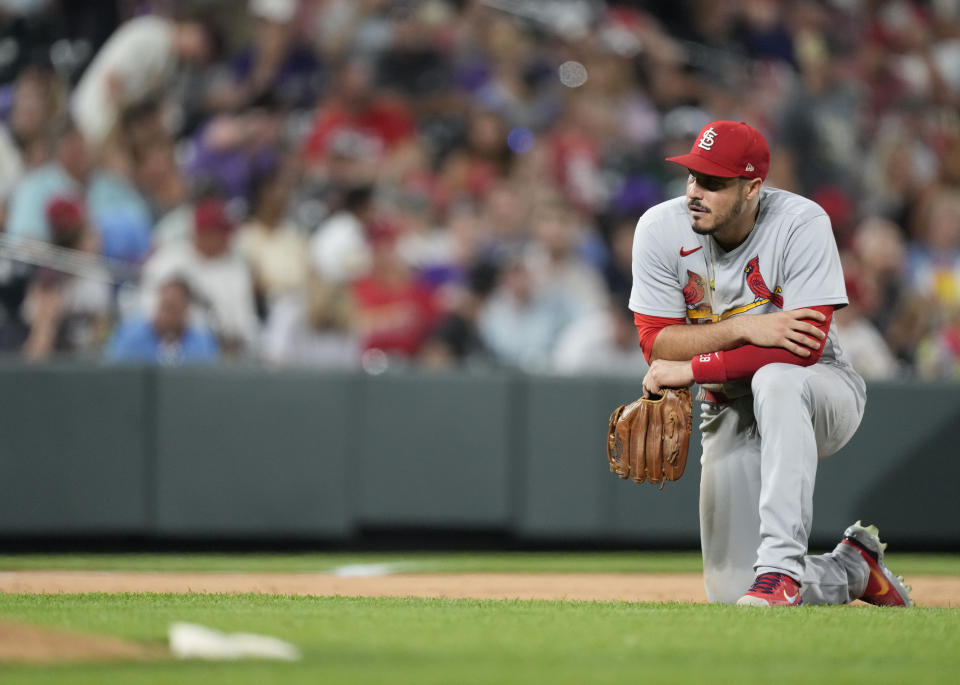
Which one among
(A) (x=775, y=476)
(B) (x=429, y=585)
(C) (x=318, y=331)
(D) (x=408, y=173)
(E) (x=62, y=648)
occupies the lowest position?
(B) (x=429, y=585)

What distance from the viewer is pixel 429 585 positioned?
5406 millimetres

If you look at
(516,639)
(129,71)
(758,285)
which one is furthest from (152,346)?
(516,639)

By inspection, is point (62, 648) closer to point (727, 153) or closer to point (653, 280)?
point (653, 280)

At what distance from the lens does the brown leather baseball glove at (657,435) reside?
4.34 metres

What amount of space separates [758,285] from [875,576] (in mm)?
1068

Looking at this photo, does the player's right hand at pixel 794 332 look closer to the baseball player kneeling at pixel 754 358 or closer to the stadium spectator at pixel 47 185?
the baseball player kneeling at pixel 754 358

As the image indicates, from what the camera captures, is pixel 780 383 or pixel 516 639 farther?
pixel 780 383

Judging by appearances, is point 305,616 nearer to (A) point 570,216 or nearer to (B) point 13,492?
(B) point 13,492

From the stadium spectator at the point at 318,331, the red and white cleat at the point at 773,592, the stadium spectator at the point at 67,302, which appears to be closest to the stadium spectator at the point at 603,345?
the stadium spectator at the point at 318,331

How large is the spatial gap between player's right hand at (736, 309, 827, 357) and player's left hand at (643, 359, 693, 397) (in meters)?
0.26

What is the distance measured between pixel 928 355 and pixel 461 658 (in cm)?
636

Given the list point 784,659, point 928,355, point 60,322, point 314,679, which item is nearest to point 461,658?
point 314,679

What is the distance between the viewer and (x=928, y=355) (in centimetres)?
855

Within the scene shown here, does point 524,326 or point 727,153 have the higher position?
point 727,153
